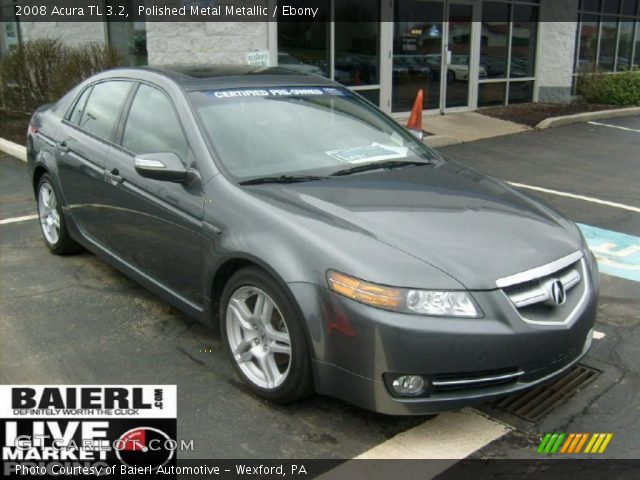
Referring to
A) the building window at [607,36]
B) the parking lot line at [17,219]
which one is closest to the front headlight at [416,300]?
the parking lot line at [17,219]

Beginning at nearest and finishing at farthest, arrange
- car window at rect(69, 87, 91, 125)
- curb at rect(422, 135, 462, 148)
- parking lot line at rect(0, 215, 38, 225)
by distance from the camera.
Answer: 1. car window at rect(69, 87, 91, 125)
2. parking lot line at rect(0, 215, 38, 225)
3. curb at rect(422, 135, 462, 148)

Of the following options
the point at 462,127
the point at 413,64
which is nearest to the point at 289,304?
the point at 462,127

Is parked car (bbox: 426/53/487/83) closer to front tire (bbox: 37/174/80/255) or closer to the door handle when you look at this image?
front tire (bbox: 37/174/80/255)

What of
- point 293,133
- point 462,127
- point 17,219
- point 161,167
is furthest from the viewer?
point 462,127

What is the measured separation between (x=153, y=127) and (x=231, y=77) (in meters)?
0.60

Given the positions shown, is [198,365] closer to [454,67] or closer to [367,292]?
[367,292]

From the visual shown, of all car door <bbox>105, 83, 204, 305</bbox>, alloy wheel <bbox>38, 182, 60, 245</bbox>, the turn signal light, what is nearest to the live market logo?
car door <bbox>105, 83, 204, 305</bbox>

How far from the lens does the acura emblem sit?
9.97 feet

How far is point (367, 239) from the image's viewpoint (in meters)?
3.06

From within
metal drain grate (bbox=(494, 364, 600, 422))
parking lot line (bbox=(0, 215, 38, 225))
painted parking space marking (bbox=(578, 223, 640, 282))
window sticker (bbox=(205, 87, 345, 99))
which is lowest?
metal drain grate (bbox=(494, 364, 600, 422))

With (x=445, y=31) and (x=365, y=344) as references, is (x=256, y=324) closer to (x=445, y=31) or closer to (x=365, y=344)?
(x=365, y=344)

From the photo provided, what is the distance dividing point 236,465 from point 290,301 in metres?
0.75

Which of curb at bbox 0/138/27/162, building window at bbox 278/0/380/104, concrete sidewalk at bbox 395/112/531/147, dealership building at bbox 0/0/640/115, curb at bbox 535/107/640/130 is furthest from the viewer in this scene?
curb at bbox 535/107/640/130

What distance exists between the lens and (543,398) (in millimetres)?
3441
